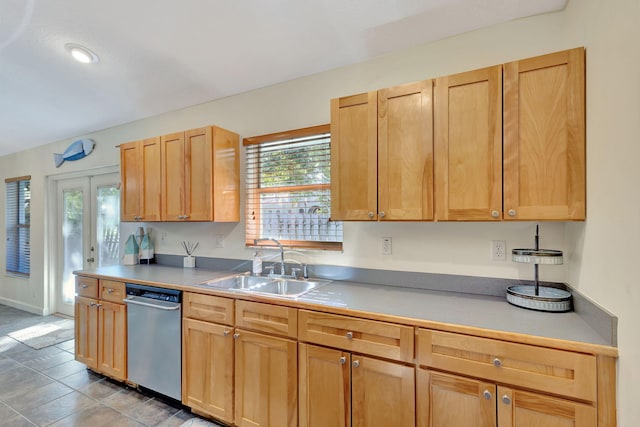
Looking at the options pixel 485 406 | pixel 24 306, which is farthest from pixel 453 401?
pixel 24 306

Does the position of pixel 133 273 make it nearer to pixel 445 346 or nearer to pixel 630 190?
pixel 445 346

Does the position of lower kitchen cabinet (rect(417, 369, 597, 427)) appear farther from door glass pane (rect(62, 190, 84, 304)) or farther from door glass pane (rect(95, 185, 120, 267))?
door glass pane (rect(62, 190, 84, 304))

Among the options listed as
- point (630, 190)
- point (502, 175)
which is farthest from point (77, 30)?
point (630, 190)

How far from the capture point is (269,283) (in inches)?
91.7

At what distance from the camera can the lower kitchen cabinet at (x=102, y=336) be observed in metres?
2.41

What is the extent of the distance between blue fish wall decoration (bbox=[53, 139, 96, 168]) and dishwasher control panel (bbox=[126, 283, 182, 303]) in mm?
2469

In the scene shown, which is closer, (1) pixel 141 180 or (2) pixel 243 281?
(2) pixel 243 281

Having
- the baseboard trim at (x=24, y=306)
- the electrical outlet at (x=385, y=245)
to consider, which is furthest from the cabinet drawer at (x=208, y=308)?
the baseboard trim at (x=24, y=306)

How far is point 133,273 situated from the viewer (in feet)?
8.63

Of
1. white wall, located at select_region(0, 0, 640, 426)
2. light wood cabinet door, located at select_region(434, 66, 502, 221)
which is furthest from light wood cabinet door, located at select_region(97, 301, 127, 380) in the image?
light wood cabinet door, located at select_region(434, 66, 502, 221)

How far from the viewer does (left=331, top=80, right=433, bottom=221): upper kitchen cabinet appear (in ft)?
5.49

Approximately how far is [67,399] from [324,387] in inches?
85.6

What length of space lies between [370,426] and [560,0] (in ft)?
7.85

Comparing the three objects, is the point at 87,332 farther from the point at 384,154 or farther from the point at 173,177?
the point at 384,154
